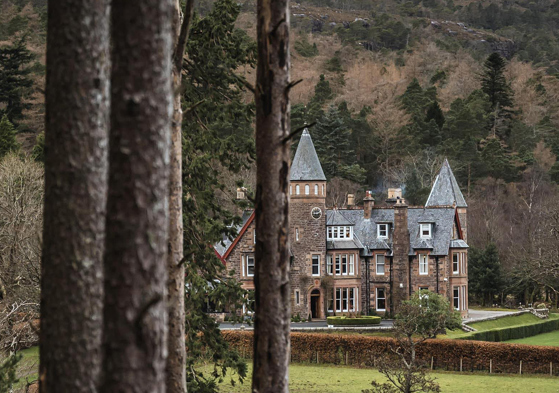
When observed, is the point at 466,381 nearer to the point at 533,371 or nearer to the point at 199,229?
the point at 533,371

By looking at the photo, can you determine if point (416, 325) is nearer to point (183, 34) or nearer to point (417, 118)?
point (183, 34)

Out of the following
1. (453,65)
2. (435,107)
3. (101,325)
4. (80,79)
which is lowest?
(101,325)

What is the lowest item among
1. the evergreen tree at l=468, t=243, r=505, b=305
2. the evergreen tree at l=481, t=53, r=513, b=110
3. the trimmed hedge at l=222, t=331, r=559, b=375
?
the trimmed hedge at l=222, t=331, r=559, b=375

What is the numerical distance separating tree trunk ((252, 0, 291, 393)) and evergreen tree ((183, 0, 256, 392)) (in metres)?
6.70

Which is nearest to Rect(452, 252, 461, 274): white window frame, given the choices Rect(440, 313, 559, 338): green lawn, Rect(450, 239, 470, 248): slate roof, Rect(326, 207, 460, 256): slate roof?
Rect(450, 239, 470, 248): slate roof

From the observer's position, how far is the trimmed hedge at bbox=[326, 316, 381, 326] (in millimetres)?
38625

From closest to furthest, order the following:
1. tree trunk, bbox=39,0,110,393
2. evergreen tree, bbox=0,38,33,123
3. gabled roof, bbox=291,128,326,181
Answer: tree trunk, bbox=39,0,110,393 < gabled roof, bbox=291,128,326,181 < evergreen tree, bbox=0,38,33,123

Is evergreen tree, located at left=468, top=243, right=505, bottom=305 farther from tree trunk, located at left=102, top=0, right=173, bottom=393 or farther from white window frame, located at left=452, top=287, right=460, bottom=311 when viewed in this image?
tree trunk, located at left=102, top=0, right=173, bottom=393

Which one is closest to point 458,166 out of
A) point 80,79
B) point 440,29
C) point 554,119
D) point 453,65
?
point 554,119

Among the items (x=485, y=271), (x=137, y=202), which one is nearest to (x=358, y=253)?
(x=485, y=271)

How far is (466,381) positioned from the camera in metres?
28.9

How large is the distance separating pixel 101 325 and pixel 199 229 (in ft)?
34.1

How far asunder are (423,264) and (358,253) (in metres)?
3.57

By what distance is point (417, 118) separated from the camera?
68.4m
